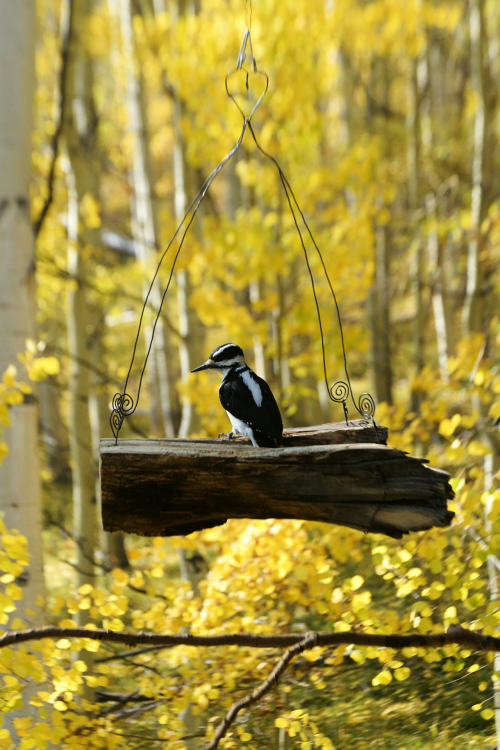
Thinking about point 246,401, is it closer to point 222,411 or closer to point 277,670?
point 277,670

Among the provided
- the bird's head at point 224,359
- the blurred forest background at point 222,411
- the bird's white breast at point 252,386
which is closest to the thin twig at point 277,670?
the blurred forest background at point 222,411

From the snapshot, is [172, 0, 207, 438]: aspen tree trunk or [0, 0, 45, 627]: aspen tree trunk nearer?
[0, 0, 45, 627]: aspen tree trunk

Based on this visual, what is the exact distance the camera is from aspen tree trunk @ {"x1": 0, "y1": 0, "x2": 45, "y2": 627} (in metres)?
2.37

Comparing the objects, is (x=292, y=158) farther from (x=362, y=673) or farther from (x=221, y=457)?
(x=362, y=673)

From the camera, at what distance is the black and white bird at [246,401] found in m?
1.72

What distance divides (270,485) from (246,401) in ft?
1.15

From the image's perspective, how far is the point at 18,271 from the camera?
2439 mm

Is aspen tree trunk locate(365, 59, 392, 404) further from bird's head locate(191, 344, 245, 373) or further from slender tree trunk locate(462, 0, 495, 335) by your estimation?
bird's head locate(191, 344, 245, 373)

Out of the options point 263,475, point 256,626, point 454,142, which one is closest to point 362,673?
point 256,626

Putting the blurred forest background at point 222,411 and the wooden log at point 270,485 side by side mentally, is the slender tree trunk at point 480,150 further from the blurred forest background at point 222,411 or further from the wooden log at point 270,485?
the wooden log at point 270,485

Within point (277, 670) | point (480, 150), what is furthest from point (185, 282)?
point (277, 670)

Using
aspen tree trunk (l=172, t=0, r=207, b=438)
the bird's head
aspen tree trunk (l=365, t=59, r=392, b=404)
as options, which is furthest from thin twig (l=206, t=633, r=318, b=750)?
aspen tree trunk (l=365, t=59, r=392, b=404)

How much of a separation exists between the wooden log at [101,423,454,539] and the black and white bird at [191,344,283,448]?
0.13 meters

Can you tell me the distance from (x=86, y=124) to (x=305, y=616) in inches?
172
